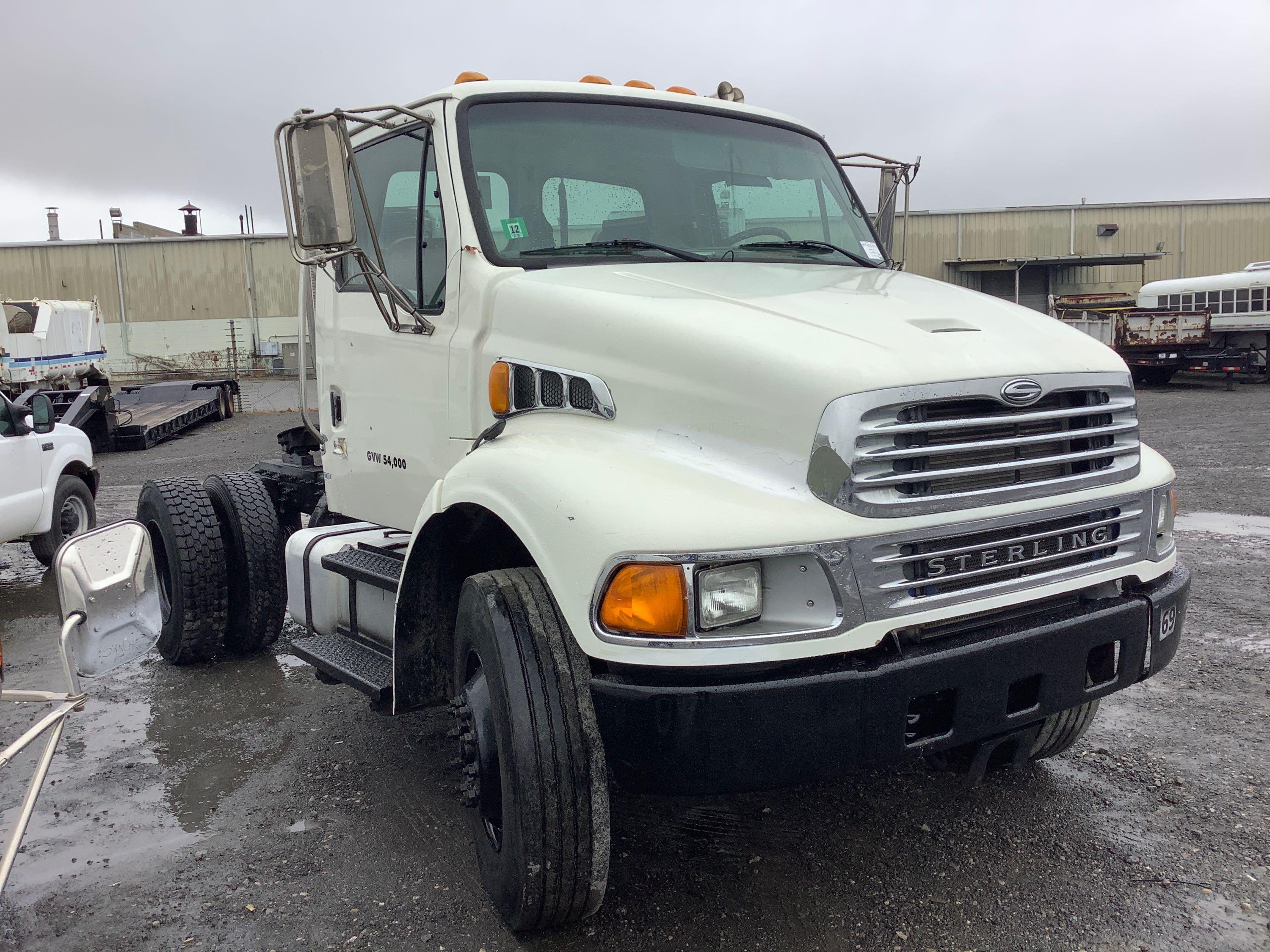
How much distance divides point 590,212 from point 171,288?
38.8 meters

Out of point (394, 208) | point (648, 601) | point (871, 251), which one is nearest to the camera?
point (648, 601)

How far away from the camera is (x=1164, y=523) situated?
10.2 feet

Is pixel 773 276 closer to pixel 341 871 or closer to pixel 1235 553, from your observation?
pixel 341 871

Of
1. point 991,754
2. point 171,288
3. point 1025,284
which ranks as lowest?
point 991,754

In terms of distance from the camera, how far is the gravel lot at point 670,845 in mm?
2938

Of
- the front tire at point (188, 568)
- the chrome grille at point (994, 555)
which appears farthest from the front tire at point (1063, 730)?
the front tire at point (188, 568)

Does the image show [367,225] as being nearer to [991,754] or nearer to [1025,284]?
[991,754]

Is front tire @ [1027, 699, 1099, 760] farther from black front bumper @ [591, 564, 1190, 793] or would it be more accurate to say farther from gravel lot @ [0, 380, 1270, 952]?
black front bumper @ [591, 564, 1190, 793]

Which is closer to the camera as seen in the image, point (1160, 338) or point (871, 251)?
point (871, 251)

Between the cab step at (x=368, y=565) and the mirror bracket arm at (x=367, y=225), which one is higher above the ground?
the mirror bracket arm at (x=367, y=225)

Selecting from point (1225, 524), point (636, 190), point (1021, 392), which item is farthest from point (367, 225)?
point (1225, 524)

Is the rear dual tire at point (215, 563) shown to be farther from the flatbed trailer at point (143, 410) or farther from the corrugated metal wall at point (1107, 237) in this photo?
the corrugated metal wall at point (1107, 237)

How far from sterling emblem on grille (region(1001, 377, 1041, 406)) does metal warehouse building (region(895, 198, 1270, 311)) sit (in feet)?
127

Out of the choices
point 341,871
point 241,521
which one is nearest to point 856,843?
point 341,871
